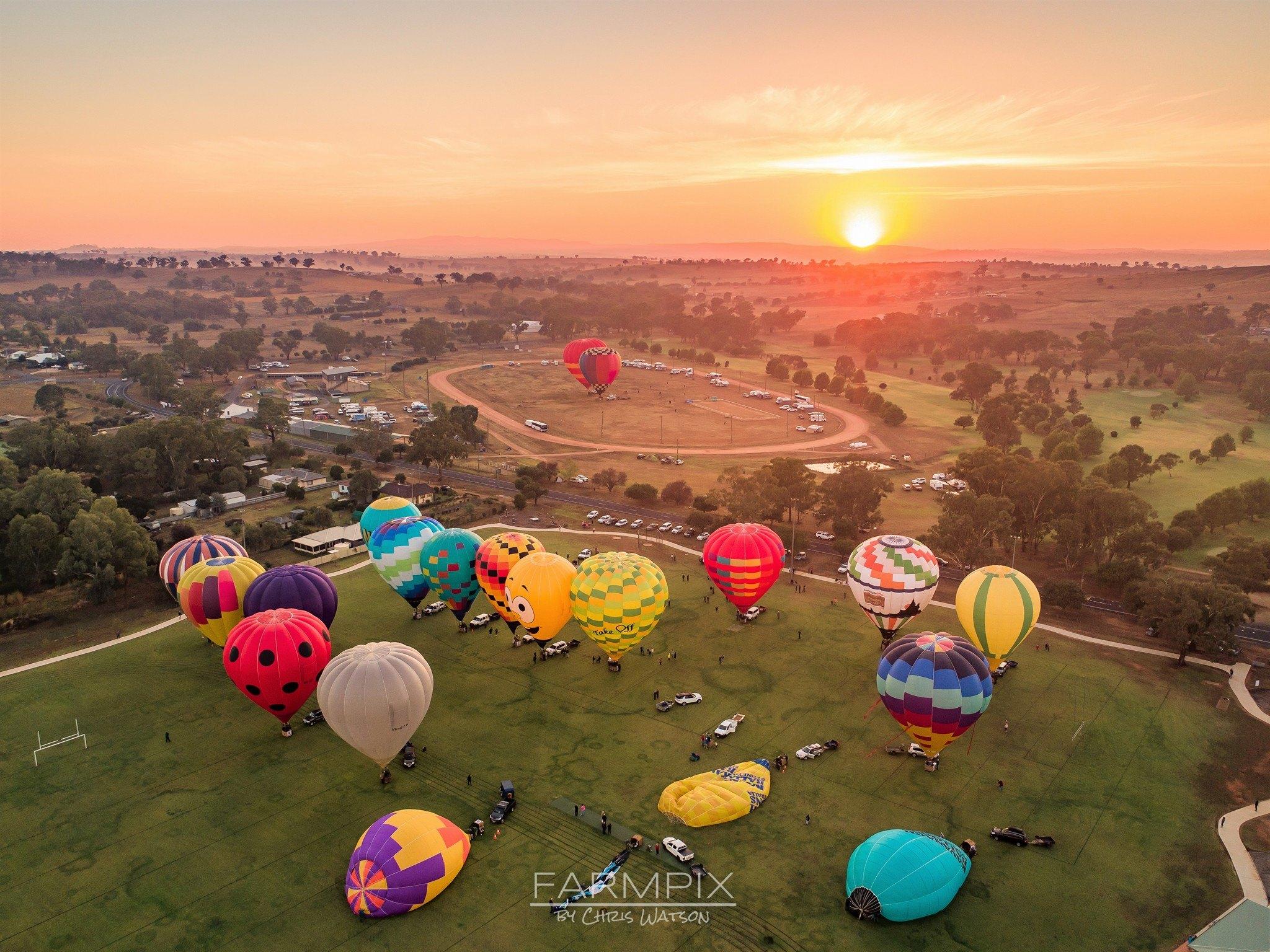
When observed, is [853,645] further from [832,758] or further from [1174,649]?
[1174,649]

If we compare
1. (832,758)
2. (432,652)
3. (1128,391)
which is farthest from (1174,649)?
(1128,391)

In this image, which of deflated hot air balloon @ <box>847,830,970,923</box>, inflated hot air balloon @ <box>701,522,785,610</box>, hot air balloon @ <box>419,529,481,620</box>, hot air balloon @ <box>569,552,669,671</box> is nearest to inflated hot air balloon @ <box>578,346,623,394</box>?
inflated hot air balloon @ <box>701,522,785,610</box>

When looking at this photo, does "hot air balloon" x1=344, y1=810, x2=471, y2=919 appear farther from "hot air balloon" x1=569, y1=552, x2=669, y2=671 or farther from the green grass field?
"hot air balloon" x1=569, y1=552, x2=669, y2=671

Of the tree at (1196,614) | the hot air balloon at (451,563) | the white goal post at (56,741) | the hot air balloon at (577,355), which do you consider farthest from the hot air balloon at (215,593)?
the hot air balloon at (577,355)

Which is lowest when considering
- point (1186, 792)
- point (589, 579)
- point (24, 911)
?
point (24, 911)

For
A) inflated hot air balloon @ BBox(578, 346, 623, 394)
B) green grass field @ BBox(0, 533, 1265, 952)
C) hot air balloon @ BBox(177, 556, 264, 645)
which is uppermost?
inflated hot air balloon @ BBox(578, 346, 623, 394)
